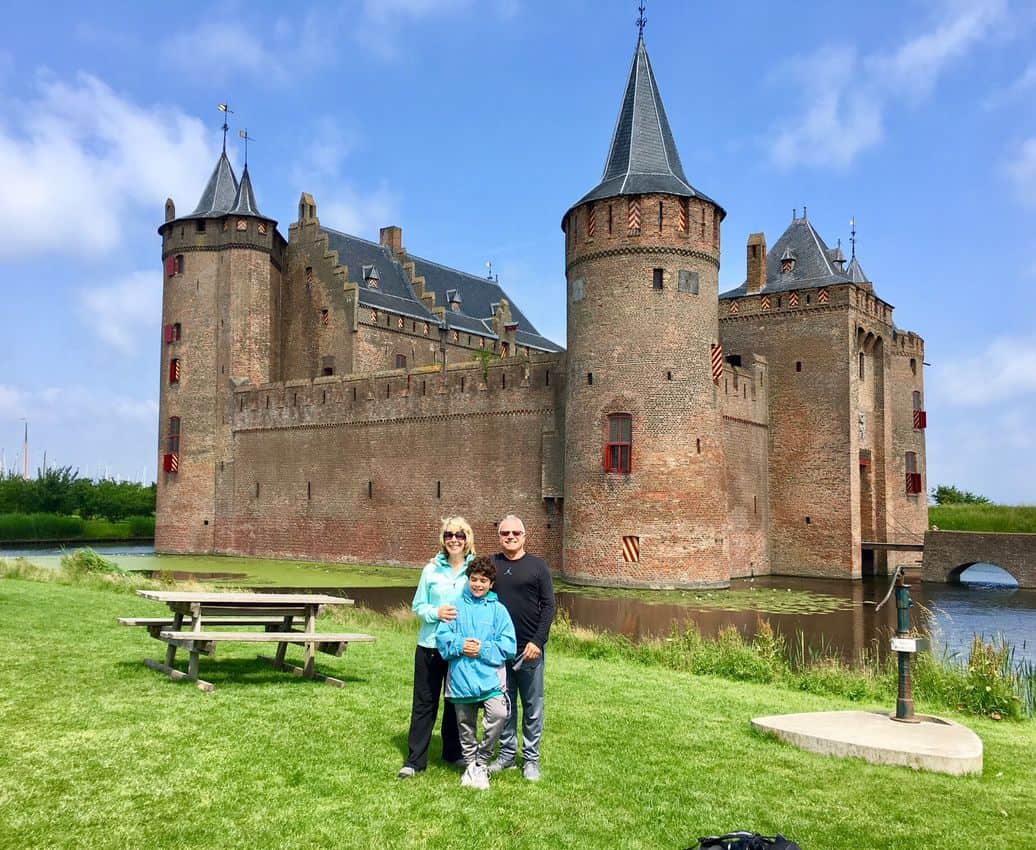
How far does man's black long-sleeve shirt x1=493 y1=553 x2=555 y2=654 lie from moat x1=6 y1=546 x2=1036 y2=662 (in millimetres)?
7302

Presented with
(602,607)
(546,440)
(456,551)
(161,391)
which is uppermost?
(161,391)

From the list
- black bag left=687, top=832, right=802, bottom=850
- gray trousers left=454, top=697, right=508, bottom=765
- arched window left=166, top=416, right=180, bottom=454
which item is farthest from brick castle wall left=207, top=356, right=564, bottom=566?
black bag left=687, top=832, right=802, bottom=850

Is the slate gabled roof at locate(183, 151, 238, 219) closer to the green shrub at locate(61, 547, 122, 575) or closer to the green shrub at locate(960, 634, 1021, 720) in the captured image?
the green shrub at locate(61, 547, 122, 575)

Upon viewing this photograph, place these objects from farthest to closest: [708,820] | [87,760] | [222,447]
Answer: [222,447] < [87,760] < [708,820]

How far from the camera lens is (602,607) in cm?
1767

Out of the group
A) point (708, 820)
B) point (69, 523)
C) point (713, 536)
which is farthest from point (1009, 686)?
point (69, 523)

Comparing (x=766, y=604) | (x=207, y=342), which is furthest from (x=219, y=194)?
(x=766, y=604)

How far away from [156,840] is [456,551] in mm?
2096

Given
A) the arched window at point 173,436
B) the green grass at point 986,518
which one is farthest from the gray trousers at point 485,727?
the arched window at point 173,436

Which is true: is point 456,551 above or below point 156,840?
above

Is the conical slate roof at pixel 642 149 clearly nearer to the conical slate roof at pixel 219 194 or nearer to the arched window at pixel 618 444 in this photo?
the arched window at pixel 618 444

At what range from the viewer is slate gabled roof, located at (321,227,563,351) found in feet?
112

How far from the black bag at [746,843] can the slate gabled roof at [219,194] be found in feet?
103

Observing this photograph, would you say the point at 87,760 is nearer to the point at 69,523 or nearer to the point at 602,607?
the point at 602,607
